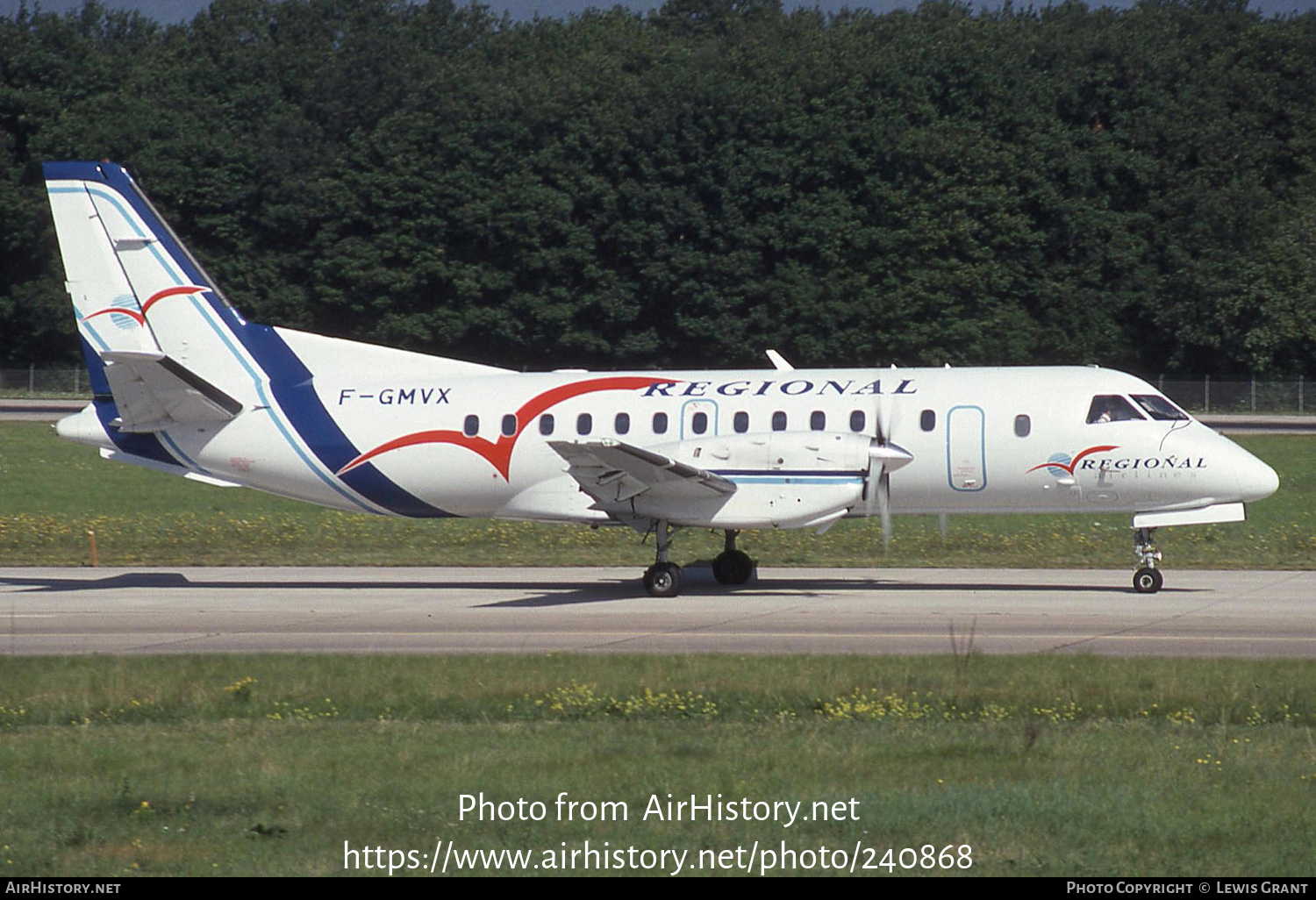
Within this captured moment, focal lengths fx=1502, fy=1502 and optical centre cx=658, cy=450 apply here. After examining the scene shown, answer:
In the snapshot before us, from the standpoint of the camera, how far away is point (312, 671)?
51.3 feet

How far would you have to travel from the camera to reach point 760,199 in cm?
6788

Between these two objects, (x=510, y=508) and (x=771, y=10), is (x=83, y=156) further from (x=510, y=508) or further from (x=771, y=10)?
(x=510, y=508)

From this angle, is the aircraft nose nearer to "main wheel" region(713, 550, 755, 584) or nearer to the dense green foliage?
"main wheel" region(713, 550, 755, 584)

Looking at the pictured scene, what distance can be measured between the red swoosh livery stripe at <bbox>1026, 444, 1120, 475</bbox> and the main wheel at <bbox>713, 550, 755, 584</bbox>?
482 cm

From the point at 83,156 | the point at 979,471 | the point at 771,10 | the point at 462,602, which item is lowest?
the point at 462,602

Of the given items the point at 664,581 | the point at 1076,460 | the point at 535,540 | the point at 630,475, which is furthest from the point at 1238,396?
the point at 630,475

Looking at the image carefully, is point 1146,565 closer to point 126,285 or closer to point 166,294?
point 166,294

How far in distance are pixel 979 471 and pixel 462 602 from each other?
7.92 meters

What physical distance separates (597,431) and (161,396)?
22.6 feet

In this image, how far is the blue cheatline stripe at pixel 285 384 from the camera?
24000mm

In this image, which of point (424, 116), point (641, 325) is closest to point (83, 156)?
point (424, 116)

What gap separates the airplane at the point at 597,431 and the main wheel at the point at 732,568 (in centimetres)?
3

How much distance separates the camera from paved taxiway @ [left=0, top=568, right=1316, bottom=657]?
1769cm

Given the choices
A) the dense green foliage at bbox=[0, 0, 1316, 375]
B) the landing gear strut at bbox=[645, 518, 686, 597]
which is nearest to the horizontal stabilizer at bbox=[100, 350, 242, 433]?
the landing gear strut at bbox=[645, 518, 686, 597]
